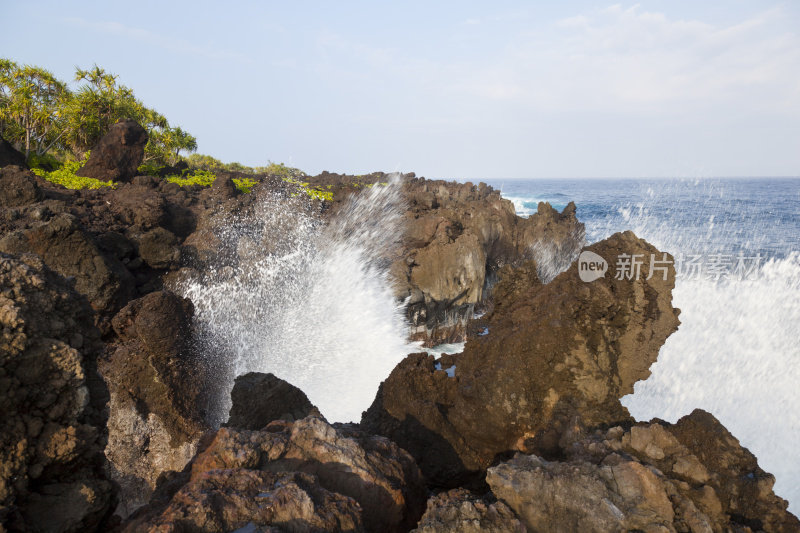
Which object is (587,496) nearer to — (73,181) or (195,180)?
(73,181)

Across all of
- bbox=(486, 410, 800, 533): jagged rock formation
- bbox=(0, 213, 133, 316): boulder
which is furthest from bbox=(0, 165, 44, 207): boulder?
bbox=(486, 410, 800, 533): jagged rock formation

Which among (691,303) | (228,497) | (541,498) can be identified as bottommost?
Answer: (691,303)

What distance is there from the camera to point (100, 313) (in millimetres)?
8109

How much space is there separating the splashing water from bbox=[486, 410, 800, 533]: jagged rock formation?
14.5ft

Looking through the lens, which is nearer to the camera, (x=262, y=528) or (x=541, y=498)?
(x=262, y=528)

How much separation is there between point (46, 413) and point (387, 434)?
2402 mm

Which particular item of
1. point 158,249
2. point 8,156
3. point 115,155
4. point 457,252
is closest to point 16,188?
point 158,249

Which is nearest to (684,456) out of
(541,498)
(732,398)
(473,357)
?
(541,498)

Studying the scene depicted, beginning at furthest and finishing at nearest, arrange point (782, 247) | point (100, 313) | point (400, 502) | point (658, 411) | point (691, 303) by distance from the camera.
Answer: point (782, 247) → point (691, 303) → point (658, 411) → point (100, 313) → point (400, 502)

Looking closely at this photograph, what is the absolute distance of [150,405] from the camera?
17.6 feet

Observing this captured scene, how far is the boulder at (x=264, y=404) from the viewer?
14.5 feet

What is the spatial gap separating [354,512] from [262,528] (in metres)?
0.44

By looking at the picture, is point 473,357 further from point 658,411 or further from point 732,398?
point 732,398

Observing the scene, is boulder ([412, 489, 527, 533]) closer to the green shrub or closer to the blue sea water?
the blue sea water
